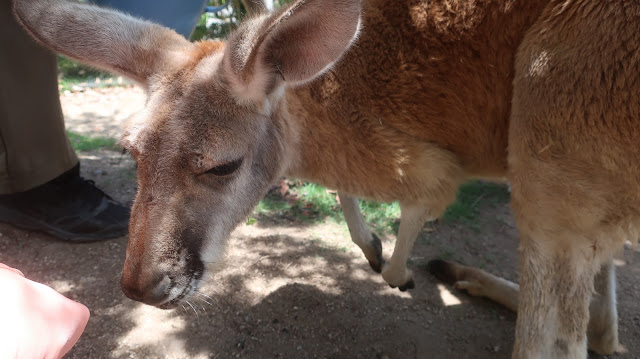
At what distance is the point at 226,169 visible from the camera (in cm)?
199

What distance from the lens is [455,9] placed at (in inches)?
83.4

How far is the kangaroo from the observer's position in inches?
70.9

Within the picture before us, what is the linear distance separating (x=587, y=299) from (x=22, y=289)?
2.28 metres

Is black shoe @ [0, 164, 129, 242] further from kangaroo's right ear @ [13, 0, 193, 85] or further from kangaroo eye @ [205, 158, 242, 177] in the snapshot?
kangaroo eye @ [205, 158, 242, 177]

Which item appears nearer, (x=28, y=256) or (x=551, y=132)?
(x=551, y=132)

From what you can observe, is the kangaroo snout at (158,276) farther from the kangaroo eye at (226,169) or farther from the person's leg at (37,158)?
the person's leg at (37,158)

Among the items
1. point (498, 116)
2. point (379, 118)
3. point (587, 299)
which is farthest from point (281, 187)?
point (587, 299)

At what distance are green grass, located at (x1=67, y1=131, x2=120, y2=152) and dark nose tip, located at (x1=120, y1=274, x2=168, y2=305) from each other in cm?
403

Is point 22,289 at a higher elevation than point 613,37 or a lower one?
lower

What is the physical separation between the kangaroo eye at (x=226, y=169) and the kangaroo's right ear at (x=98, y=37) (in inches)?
23.2

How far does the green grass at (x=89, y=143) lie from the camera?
561 centimetres

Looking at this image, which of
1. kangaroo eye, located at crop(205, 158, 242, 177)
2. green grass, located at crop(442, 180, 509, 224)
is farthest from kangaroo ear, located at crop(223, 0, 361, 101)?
green grass, located at crop(442, 180, 509, 224)

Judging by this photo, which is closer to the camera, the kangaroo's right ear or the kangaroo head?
the kangaroo head

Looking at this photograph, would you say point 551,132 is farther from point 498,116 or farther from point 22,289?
point 22,289
